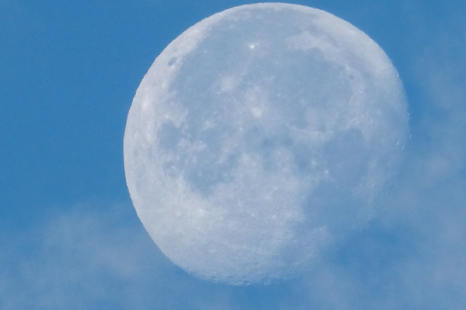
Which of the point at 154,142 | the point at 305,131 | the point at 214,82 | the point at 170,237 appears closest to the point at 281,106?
the point at 305,131

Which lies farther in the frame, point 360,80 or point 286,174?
point 360,80

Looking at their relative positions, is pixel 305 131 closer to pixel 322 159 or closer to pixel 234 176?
pixel 322 159

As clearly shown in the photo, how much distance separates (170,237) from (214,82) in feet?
22.5

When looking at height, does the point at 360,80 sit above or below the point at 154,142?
above

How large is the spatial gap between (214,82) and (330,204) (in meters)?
6.64

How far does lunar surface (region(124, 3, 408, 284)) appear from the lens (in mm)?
23922

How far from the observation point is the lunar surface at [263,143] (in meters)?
23.9

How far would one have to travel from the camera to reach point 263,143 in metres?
23.8

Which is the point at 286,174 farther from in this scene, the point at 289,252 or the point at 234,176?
the point at 289,252

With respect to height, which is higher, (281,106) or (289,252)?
(281,106)

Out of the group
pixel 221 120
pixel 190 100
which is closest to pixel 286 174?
pixel 221 120

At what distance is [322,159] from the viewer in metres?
23.9

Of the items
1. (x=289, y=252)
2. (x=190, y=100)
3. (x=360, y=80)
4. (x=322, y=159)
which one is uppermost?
(x=360, y=80)

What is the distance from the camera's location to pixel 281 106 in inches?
936
